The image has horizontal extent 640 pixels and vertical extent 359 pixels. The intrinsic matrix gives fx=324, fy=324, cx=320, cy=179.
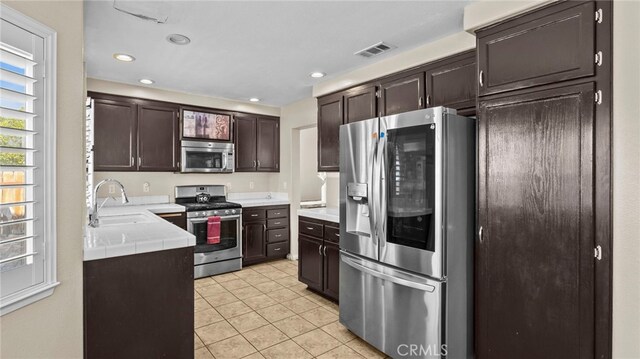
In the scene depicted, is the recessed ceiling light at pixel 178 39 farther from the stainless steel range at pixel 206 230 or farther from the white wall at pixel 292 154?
the white wall at pixel 292 154

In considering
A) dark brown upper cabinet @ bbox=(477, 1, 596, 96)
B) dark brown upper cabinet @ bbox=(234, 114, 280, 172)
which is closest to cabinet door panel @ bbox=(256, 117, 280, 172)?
dark brown upper cabinet @ bbox=(234, 114, 280, 172)

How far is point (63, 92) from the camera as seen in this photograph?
158 centimetres

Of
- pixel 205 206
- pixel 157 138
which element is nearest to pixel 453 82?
pixel 205 206

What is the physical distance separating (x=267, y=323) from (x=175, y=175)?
9.16 feet

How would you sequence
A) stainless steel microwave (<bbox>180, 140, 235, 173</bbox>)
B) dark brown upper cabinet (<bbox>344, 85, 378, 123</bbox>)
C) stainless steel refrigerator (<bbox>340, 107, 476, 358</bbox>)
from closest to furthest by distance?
stainless steel refrigerator (<bbox>340, 107, 476, 358</bbox>) < dark brown upper cabinet (<bbox>344, 85, 378, 123</bbox>) < stainless steel microwave (<bbox>180, 140, 235, 173</bbox>)

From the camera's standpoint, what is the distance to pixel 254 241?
4.84 metres

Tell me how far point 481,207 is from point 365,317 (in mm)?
1236

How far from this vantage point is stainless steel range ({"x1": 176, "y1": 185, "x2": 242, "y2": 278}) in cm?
429

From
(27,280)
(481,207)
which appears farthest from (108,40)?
(481,207)

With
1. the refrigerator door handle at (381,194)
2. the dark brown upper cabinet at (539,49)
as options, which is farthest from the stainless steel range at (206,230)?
the dark brown upper cabinet at (539,49)

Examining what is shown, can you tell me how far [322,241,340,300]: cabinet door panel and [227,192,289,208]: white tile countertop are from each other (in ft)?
5.73

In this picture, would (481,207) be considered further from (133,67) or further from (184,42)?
(133,67)

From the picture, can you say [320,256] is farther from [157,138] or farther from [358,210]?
[157,138]

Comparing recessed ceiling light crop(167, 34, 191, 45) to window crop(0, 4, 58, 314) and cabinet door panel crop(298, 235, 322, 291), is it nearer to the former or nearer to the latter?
window crop(0, 4, 58, 314)
